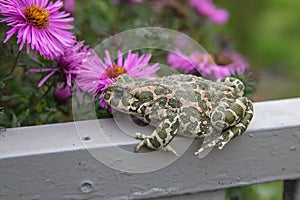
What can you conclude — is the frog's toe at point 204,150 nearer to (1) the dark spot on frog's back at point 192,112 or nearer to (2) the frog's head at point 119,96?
(1) the dark spot on frog's back at point 192,112

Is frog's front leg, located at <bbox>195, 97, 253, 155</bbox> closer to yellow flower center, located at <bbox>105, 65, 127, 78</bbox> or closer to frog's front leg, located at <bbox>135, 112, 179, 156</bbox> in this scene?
frog's front leg, located at <bbox>135, 112, 179, 156</bbox>

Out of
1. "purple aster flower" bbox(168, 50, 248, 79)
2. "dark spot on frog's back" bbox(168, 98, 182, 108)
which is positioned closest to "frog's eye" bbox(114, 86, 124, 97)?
"dark spot on frog's back" bbox(168, 98, 182, 108)

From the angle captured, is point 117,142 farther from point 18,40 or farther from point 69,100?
point 69,100

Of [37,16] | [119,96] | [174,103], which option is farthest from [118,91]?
[37,16]

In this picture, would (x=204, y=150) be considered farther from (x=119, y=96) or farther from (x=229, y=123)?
(x=119, y=96)

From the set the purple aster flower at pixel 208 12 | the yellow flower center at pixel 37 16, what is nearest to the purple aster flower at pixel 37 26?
the yellow flower center at pixel 37 16

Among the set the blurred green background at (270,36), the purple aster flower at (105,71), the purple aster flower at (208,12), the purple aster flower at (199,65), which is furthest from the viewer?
the blurred green background at (270,36)
